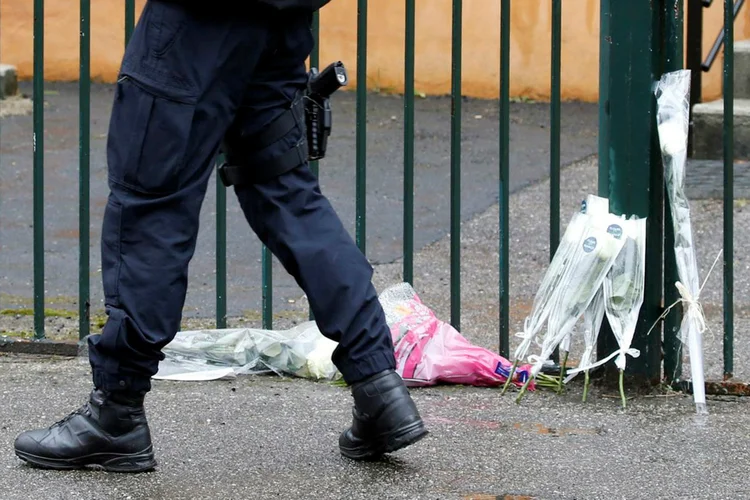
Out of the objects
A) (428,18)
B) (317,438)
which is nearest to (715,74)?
(428,18)

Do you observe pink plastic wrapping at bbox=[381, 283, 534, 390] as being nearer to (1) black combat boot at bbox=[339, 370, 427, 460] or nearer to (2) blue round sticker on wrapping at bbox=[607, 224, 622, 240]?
(2) blue round sticker on wrapping at bbox=[607, 224, 622, 240]

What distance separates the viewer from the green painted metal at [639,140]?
353cm

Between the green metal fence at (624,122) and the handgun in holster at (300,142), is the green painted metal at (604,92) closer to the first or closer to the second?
the green metal fence at (624,122)

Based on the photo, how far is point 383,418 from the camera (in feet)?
10.1

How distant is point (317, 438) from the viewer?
3.34 m

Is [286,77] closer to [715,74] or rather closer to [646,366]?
[646,366]

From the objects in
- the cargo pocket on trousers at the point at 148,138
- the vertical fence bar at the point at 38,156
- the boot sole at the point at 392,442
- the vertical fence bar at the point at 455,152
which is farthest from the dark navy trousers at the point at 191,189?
the vertical fence bar at the point at 38,156

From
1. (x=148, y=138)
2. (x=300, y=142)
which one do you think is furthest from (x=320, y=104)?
(x=148, y=138)

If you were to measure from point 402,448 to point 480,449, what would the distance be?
21cm

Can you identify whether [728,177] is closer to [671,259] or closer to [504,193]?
[671,259]

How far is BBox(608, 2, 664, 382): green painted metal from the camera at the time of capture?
11.6 ft

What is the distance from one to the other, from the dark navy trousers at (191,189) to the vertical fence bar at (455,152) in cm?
73

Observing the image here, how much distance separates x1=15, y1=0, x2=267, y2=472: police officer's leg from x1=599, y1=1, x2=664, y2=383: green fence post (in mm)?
1093

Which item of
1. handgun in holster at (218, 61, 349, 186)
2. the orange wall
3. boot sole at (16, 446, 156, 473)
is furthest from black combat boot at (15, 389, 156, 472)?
the orange wall
